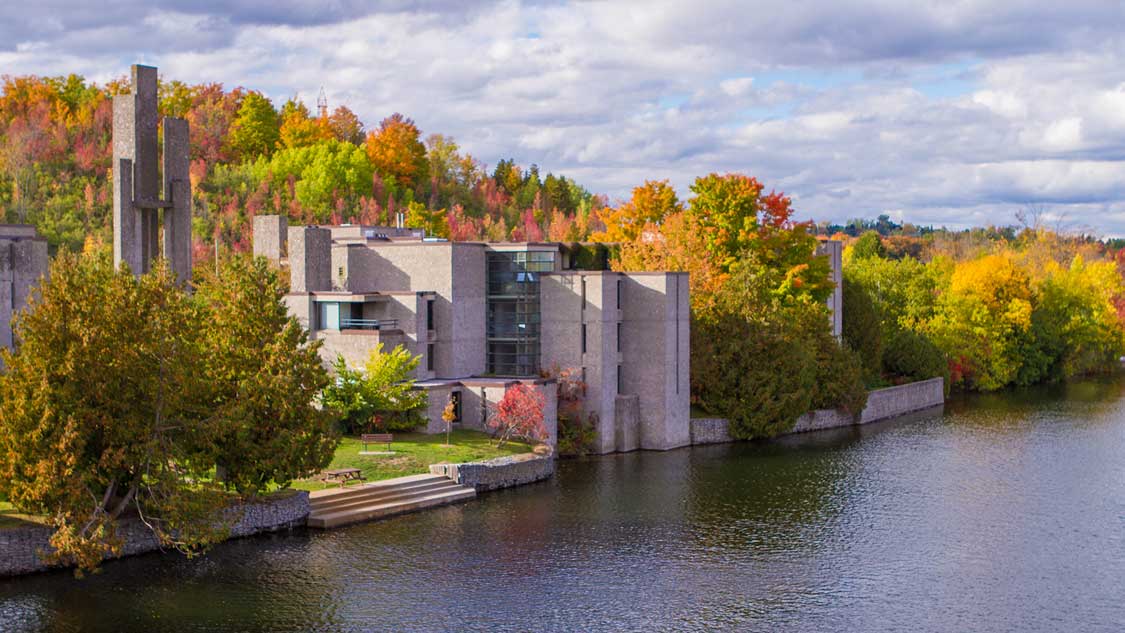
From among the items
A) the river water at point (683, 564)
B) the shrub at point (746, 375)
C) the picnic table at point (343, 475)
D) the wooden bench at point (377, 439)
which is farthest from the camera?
the shrub at point (746, 375)

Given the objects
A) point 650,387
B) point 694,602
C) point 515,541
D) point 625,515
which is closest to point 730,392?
point 650,387

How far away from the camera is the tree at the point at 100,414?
115 feet

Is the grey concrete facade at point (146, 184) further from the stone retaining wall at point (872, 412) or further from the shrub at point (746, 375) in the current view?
the stone retaining wall at point (872, 412)

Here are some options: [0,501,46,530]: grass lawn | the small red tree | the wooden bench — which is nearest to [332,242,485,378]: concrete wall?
the small red tree

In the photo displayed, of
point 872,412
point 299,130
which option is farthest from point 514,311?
point 299,130

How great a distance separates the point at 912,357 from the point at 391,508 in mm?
51105

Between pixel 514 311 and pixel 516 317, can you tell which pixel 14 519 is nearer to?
pixel 516 317

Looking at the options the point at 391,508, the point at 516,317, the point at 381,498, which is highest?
the point at 516,317

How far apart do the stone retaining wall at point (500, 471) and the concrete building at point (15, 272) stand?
17709 mm

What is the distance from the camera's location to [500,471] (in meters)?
50.5

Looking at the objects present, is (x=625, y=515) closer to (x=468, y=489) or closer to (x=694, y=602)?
(x=468, y=489)

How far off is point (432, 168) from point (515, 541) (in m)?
106

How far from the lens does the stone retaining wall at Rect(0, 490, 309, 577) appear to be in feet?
117

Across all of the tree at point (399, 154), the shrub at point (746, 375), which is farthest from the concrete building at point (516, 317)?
the tree at point (399, 154)
